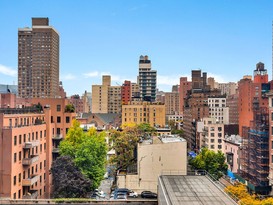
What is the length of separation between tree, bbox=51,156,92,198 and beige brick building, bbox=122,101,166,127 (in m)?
87.8

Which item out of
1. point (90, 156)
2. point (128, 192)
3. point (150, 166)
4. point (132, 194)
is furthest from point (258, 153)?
point (90, 156)

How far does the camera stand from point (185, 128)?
156 metres

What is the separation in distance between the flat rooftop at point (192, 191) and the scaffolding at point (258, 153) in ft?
120

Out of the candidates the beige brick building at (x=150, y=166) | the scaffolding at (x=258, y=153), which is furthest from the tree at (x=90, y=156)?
the scaffolding at (x=258, y=153)

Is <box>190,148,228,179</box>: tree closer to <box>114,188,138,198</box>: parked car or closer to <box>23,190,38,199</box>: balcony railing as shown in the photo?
<box>114,188,138,198</box>: parked car

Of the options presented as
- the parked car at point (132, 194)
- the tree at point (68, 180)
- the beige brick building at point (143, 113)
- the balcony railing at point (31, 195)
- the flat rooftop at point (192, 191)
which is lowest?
the parked car at point (132, 194)

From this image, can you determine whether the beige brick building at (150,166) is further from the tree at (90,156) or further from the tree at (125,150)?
the tree at (125,150)

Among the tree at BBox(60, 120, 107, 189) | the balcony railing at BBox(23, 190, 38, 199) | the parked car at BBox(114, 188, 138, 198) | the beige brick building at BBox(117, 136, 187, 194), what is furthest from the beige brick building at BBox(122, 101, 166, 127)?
the balcony railing at BBox(23, 190, 38, 199)

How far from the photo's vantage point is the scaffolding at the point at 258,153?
6888 cm

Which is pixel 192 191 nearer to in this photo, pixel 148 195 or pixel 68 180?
pixel 68 180

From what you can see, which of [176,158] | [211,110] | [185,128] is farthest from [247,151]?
[211,110]

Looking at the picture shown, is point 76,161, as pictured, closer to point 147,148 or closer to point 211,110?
point 147,148

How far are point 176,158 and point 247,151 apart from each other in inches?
984

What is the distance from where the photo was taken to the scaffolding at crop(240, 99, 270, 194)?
6888 cm
